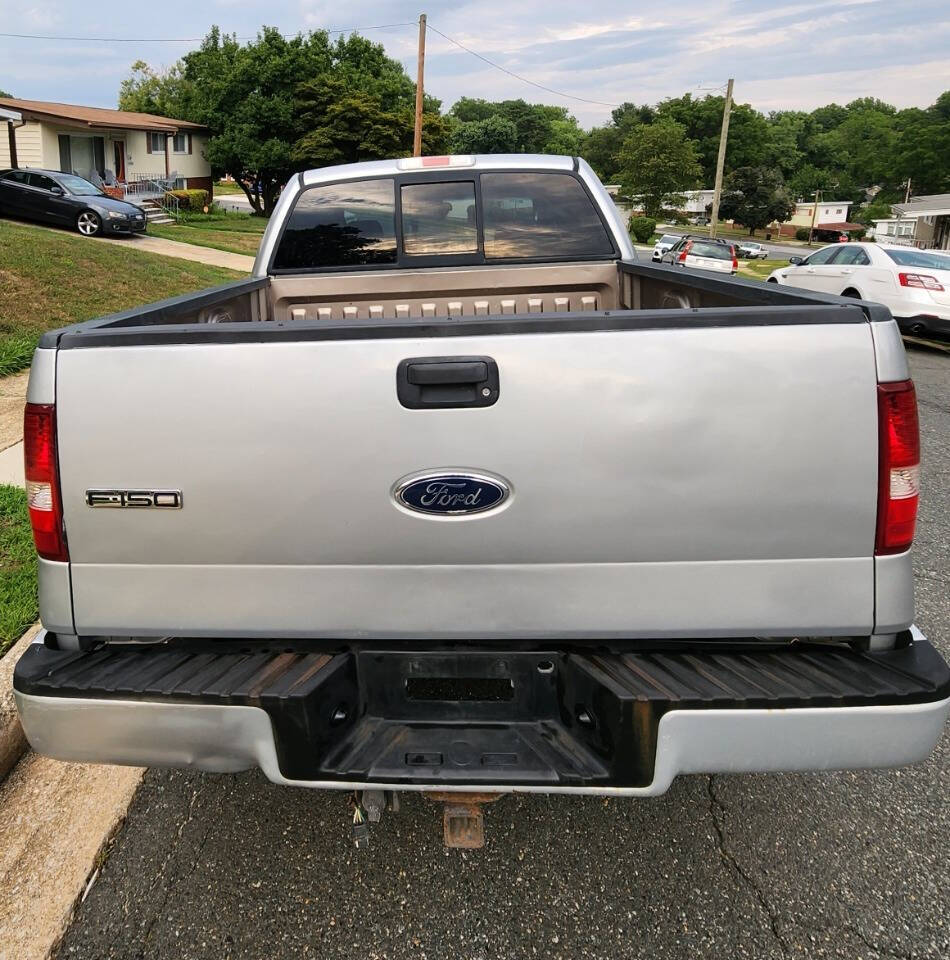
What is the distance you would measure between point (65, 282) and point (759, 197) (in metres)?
83.4

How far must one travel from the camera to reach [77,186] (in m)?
21.3

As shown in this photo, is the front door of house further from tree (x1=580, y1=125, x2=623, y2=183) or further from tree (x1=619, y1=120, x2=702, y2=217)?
tree (x1=580, y1=125, x2=623, y2=183)

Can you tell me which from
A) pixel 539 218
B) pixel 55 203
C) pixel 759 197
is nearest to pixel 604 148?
pixel 759 197

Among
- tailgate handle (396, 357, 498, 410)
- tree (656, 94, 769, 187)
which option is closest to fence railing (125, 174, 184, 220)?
tailgate handle (396, 357, 498, 410)

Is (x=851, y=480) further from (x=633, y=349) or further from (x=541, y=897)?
(x=541, y=897)

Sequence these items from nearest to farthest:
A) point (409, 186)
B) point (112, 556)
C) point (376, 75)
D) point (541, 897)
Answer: point (112, 556), point (541, 897), point (409, 186), point (376, 75)

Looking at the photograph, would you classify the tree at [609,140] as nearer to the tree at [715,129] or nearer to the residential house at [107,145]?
the tree at [715,129]

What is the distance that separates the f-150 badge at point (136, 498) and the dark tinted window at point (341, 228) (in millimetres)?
2681

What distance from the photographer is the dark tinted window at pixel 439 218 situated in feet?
14.6

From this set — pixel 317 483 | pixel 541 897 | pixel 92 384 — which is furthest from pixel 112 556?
pixel 541 897

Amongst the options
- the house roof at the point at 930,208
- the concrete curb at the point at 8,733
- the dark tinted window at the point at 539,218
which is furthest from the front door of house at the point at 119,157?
the house roof at the point at 930,208

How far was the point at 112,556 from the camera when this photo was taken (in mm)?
2043

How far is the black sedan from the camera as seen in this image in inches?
801

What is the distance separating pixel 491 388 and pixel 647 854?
5.53ft
